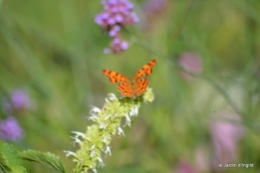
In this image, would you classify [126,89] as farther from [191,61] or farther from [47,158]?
[191,61]

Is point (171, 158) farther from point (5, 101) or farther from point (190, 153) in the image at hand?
point (5, 101)

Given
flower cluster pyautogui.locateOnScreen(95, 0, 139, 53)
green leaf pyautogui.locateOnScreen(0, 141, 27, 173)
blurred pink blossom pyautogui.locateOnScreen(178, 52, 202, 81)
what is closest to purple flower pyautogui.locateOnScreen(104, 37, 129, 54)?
flower cluster pyautogui.locateOnScreen(95, 0, 139, 53)

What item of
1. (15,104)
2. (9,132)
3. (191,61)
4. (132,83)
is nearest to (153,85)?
(191,61)

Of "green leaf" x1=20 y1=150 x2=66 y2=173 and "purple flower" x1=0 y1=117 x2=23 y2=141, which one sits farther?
"purple flower" x1=0 y1=117 x2=23 y2=141

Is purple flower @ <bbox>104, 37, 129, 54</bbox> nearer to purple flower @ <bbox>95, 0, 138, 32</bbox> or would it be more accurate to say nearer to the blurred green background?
purple flower @ <bbox>95, 0, 138, 32</bbox>

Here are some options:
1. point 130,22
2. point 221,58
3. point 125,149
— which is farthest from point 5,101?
point 221,58

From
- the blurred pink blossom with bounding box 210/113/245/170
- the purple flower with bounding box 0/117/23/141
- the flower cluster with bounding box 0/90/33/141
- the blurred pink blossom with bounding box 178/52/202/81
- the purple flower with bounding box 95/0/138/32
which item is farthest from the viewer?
the blurred pink blossom with bounding box 178/52/202/81
